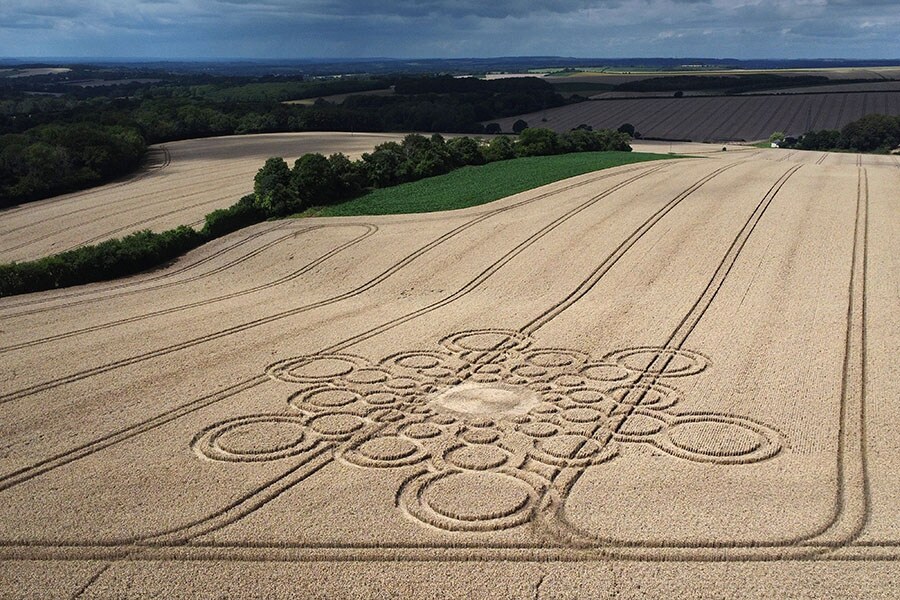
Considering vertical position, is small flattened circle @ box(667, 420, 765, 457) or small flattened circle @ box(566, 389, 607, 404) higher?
small flattened circle @ box(566, 389, 607, 404)

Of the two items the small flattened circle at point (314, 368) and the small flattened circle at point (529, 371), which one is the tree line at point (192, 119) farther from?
the small flattened circle at point (529, 371)

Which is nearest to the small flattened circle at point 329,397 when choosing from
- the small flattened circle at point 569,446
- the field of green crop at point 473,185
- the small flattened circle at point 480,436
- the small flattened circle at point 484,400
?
the small flattened circle at point 484,400

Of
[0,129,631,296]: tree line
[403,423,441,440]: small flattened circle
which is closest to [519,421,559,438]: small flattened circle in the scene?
[403,423,441,440]: small flattened circle

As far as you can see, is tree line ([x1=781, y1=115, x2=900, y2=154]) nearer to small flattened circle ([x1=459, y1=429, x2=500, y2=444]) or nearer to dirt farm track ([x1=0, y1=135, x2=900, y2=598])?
dirt farm track ([x1=0, y1=135, x2=900, y2=598])

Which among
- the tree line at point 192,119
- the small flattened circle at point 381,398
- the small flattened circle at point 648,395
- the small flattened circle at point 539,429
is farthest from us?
the tree line at point 192,119

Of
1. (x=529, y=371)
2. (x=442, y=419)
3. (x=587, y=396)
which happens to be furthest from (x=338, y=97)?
(x=442, y=419)

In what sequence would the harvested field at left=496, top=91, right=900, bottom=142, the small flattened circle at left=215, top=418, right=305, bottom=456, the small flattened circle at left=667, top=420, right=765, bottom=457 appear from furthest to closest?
the harvested field at left=496, top=91, right=900, bottom=142 < the small flattened circle at left=215, top=418, right=305, bottom=456 < the small flattened circle at left=667, top=420, right=765, bottom=457

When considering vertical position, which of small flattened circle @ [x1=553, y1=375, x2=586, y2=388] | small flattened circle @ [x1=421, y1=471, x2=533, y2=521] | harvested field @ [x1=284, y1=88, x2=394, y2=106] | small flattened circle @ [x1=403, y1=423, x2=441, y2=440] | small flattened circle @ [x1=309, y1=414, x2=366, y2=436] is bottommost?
small flattened circle @ [x1=421, y1=471, x2=533, y2=521]
